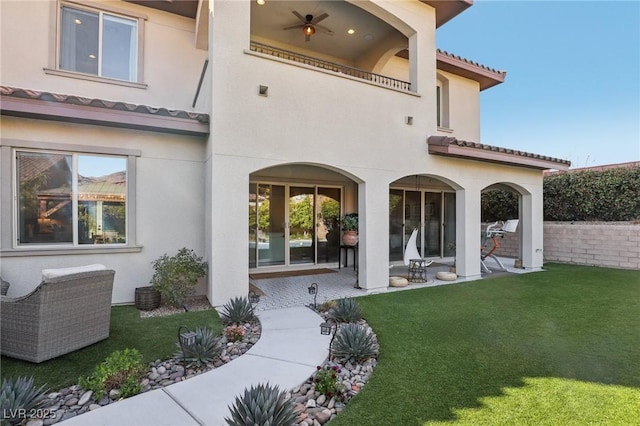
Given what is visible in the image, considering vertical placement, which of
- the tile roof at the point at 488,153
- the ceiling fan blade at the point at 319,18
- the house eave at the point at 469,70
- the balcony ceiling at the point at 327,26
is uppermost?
the house eave at the point at 469,70

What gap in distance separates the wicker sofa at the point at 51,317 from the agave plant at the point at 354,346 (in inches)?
141

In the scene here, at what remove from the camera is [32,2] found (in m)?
7.45

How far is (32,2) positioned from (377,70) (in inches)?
374

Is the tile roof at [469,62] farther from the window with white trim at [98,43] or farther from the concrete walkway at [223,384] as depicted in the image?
the concrete walkway at [223,384]

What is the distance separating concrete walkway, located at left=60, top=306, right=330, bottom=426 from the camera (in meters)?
3.08

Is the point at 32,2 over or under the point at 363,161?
over

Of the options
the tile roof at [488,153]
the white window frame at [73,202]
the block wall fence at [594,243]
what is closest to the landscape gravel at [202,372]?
the white window frame at [73,202]

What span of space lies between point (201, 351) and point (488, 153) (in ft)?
30.1

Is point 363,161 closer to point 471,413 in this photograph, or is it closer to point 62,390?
point 471,413

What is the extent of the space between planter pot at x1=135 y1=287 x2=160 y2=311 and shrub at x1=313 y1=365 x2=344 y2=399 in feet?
14.4

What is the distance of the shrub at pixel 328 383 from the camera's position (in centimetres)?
350

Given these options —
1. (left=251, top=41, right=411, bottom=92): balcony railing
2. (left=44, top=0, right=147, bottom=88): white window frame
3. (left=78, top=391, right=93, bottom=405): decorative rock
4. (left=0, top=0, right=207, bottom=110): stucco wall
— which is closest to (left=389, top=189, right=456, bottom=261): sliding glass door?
(left=251, top=41, right=411, bottom=92): balcony railing

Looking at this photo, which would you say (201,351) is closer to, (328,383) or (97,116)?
(328,383)

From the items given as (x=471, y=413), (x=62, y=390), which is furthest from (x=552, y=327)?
(x=62, y=390)
